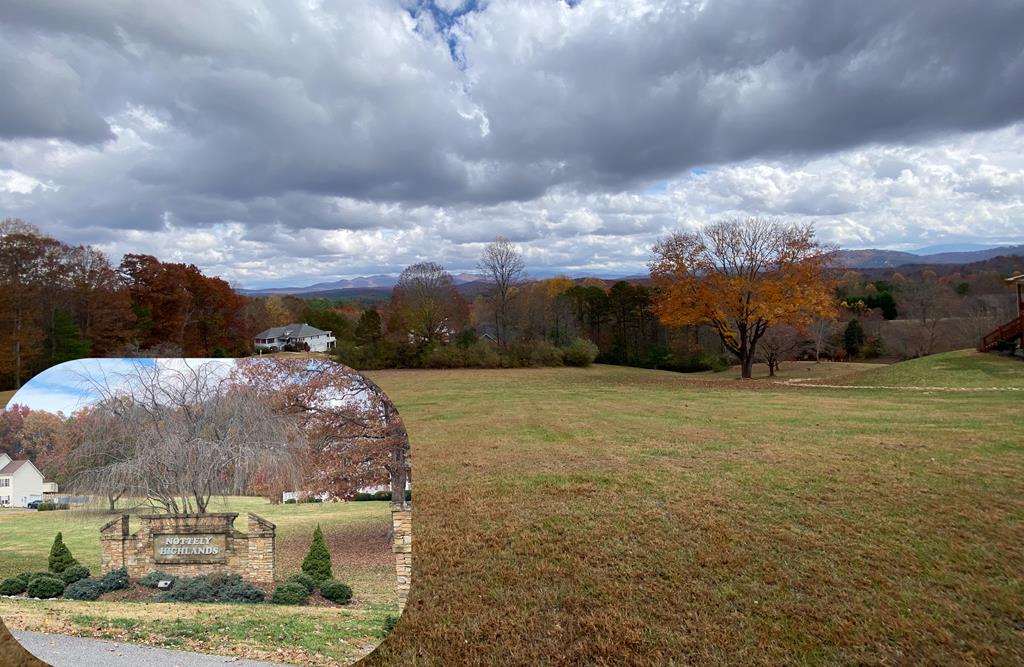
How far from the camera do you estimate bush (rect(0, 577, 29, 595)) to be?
141 inches

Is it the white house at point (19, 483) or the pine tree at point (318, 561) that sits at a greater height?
the white house at point (19, 483)

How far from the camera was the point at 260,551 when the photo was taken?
3.53m

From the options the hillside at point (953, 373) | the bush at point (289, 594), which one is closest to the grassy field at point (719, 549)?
the bush at point (289, 594)

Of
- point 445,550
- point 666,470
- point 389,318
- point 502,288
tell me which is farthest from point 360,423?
point 502,288

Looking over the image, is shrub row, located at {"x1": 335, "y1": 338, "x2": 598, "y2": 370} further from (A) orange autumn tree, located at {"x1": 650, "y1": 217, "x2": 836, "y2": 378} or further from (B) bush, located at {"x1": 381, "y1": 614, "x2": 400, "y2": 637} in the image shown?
(B) bush, located at {"x1": 381, "y1": 614, "x2": 400, "y2": 637}

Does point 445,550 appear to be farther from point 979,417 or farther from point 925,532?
point 979,417

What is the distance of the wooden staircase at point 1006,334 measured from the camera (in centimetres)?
2322

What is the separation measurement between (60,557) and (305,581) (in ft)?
5.19

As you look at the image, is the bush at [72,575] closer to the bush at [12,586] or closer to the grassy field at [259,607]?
the grassy field at [259,607]

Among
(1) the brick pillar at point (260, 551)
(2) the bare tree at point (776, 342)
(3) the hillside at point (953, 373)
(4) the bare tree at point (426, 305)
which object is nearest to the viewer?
(1) the brick pillar at point (260, 551)

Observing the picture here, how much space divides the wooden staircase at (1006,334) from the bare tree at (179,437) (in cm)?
2922

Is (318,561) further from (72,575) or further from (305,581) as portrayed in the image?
(72,575)

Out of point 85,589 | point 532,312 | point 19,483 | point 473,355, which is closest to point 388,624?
point 85,589

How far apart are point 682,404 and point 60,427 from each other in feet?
47.1
